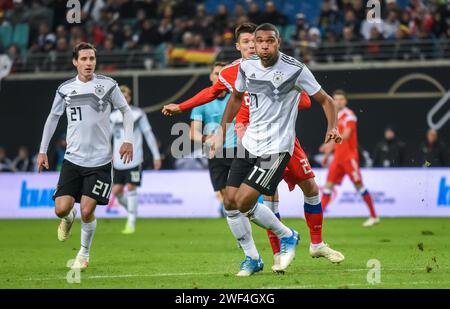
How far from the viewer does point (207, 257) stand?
1316 cm

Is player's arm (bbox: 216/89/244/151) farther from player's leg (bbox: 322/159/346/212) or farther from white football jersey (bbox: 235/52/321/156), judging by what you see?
player's leg (bbox: 322/159/346/212)

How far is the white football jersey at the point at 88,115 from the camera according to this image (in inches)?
463

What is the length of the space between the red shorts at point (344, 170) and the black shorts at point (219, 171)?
683 cm

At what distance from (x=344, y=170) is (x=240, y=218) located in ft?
31.2

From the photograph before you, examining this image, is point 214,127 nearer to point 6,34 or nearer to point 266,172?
point 266,172

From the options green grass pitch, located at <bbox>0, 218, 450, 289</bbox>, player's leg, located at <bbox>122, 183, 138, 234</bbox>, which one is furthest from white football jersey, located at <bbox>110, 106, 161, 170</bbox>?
green grass pitch, located at <bbox>0, 218, 450, 289</bbox>

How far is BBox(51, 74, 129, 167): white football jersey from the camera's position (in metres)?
11.8

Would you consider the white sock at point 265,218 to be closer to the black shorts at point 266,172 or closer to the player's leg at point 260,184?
the player's leg at point 260,184

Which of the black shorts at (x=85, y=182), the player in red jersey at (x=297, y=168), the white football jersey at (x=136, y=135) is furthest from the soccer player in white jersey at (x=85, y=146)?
the white football jersey at (x=136, y=135)

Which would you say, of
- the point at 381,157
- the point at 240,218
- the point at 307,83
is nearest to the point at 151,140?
the point at 240,218

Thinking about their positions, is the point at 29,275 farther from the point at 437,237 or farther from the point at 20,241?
the point at 437,237

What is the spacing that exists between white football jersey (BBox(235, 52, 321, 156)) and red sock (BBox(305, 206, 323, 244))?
105cm

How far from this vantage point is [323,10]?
89.0 feet
